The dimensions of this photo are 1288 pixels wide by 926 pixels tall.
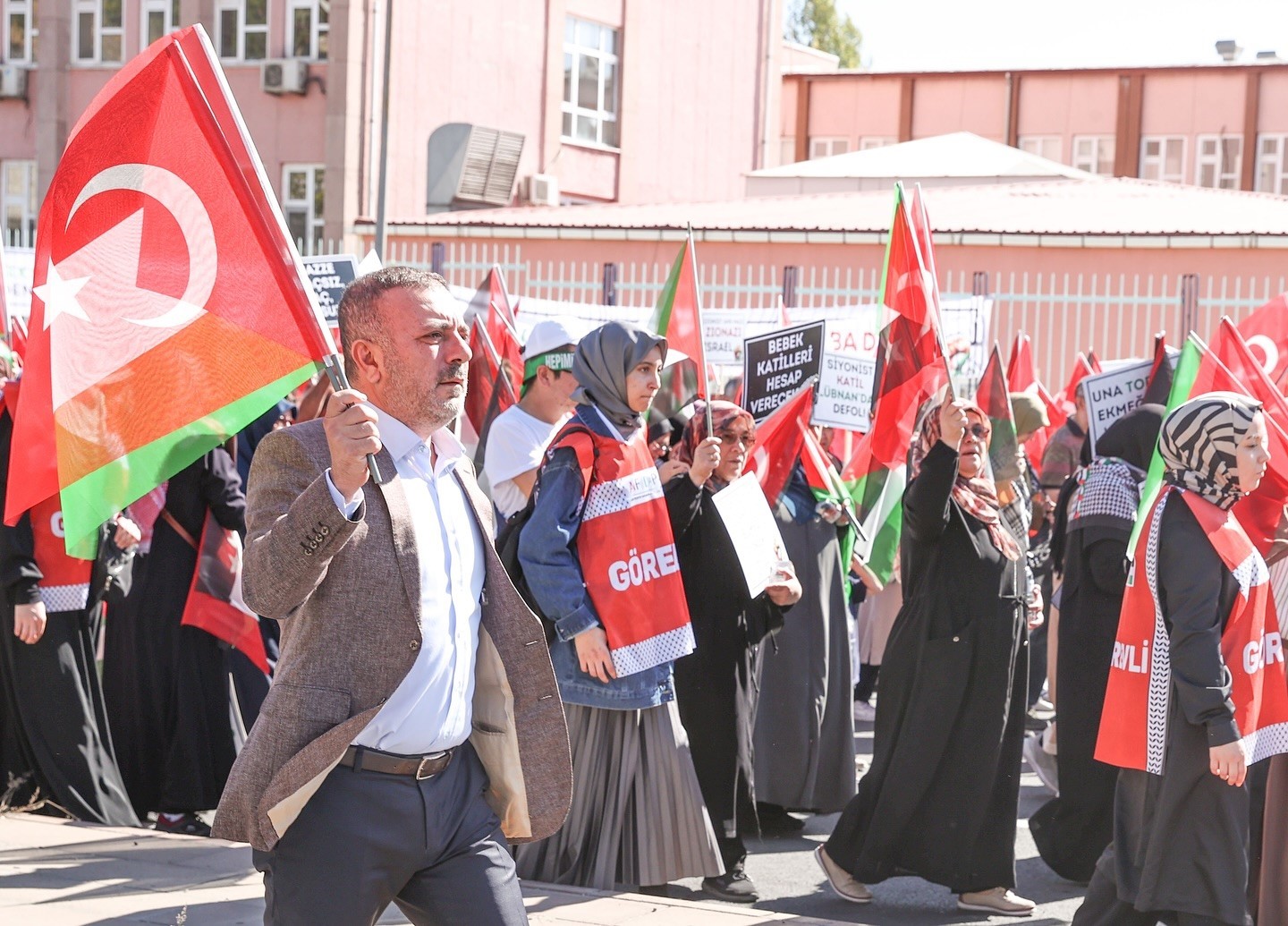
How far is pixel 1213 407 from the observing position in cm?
542

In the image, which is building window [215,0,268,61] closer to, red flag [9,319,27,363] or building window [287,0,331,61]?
building window [287,0,331,61]

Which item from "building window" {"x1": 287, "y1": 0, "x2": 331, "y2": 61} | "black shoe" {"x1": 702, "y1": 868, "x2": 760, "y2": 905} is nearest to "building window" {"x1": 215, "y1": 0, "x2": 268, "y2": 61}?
"building window" {"x1": 287, "y1": 0, "x2": 331, "y2": 61}

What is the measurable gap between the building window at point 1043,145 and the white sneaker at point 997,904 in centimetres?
4289

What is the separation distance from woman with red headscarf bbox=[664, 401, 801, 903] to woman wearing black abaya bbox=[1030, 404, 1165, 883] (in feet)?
3.77

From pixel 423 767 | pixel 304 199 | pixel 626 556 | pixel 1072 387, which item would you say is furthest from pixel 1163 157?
pixel 423 767

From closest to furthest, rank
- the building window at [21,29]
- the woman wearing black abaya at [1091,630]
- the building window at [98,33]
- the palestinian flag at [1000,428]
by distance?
the woman wearing black abaya at [1091,630], the palestinian flag at [1000,428], the building window at [98,33], the building window at [21,29]

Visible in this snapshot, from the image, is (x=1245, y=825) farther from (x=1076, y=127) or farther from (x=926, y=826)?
(x=1076, y=127)

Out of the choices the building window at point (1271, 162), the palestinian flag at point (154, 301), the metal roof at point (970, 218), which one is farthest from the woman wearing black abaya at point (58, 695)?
the building window at point (1271, 162)

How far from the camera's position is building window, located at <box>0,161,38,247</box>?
30328mm

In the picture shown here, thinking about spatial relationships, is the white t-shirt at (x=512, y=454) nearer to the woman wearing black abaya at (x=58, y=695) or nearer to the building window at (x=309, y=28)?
the woman wearing black abaya at (x=58, y=695)

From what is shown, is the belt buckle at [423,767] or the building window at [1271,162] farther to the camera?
the building window at [1271,162]

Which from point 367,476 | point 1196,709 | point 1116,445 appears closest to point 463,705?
point 367,476

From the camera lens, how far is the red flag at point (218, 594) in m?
7.43

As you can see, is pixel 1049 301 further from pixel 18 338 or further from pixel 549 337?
pixel 549 337
